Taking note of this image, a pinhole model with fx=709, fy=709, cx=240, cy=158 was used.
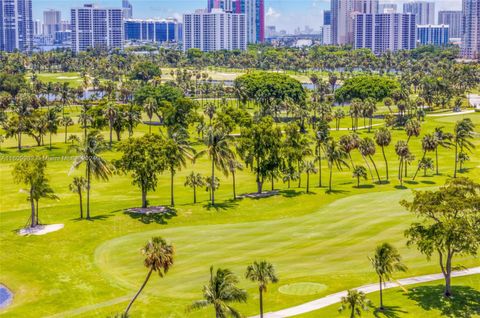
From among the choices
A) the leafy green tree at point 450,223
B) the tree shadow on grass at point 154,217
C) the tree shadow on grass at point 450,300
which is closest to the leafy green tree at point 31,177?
the tree shadow on grass at point 154,217

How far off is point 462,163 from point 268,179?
46.3 metres

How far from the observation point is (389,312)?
217 feet

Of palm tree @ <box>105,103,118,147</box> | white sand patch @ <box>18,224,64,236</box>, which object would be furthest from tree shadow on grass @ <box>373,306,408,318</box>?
palm tree @ <box>105,103,118,147</box>

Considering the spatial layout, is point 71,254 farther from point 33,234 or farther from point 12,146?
point 12,146

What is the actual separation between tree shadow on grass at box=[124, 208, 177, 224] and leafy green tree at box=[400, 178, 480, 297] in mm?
37933

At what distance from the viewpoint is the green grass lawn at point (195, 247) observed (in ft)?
233

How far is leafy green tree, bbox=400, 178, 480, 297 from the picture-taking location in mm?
67062

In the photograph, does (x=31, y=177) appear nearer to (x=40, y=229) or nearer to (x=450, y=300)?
(x=40, y=229)

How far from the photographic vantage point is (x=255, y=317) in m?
65.5

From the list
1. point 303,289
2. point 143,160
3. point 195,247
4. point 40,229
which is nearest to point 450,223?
point 303,289

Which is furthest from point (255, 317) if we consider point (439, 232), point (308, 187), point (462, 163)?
point (462, 163)

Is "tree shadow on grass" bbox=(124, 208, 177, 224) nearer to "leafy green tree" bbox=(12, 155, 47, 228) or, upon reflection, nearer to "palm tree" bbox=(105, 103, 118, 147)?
"leafy green tree" bbox=(12, 155, 47, 228)

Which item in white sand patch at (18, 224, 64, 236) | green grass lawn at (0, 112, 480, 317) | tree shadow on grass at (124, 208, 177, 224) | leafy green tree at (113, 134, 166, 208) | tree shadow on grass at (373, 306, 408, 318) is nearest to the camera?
tree shadow on grass at (373, 306, 408, 318)

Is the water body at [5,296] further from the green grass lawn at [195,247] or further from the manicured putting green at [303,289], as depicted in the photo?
the manicured putting green at [303,289]
